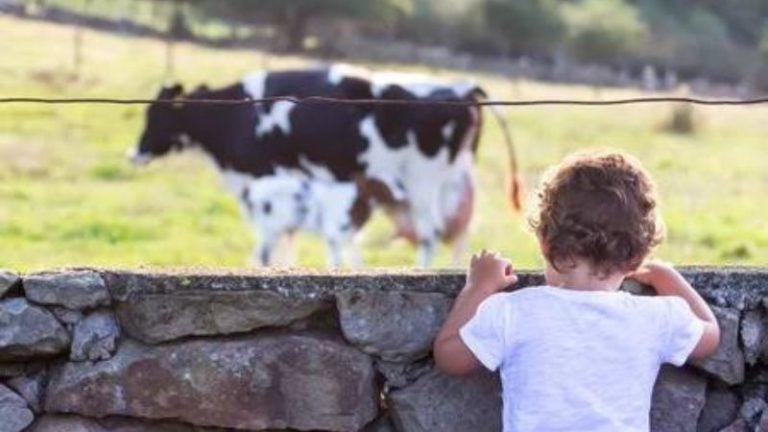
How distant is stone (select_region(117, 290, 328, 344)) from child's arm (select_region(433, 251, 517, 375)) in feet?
1.11

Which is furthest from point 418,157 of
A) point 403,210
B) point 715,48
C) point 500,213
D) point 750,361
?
point 715,48

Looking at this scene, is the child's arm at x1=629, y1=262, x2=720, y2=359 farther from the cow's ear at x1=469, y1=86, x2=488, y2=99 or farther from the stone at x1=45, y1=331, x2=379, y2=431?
the cow's ear at x1=469, y1=86, x2=488, y2=99

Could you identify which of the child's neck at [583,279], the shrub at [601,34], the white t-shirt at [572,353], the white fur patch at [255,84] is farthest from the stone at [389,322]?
the shrub at [601,34]

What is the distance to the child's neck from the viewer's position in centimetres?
428

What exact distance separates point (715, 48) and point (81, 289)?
6075cm

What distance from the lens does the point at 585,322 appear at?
4277 mm

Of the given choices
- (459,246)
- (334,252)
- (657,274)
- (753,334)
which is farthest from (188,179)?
(657,274)

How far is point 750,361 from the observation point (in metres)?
4.72

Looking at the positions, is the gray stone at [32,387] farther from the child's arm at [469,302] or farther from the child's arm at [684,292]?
the child's arm at [684,292]

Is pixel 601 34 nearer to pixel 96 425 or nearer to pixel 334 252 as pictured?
pixel 334 252

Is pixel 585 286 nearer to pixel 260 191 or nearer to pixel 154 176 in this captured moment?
pixel 260 191

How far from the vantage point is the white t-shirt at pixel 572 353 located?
4.23m

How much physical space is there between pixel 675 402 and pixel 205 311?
1.18 metres

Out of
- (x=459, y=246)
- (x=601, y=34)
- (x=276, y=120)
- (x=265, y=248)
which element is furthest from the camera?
(x=601, y=34)
